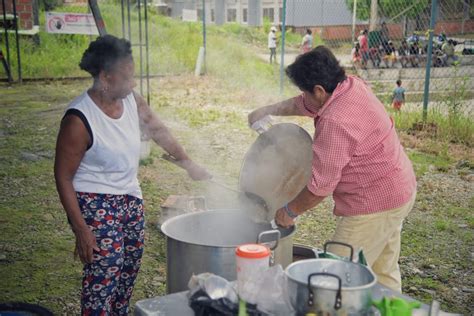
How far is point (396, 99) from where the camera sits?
9.94 m

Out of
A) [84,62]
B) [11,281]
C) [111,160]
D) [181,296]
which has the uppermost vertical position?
[84,62]

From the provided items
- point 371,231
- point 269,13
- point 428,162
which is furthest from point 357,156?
point 269,13

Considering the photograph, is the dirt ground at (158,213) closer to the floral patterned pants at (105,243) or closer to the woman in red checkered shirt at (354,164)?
the floral patterned pants at (105,243)

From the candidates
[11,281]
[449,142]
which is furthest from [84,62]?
[449,142]

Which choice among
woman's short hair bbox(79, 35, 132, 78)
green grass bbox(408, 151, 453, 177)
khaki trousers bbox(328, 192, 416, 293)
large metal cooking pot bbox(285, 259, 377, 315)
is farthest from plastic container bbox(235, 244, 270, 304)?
green grass bbox(408, 151, 453, 177)

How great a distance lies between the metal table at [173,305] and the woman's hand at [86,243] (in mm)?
768

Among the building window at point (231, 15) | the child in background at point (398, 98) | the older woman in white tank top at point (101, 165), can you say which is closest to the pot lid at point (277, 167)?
the older woman in white tank top at point (101, 165)

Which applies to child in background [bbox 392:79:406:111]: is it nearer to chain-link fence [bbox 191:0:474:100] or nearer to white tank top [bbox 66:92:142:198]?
chain-link fence [bbox 191:0:474:100]

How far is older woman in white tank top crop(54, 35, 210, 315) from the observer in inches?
107

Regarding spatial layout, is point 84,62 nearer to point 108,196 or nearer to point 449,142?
point 108,196

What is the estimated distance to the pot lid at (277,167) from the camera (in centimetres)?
291

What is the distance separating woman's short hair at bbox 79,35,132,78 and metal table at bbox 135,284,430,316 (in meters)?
1.32

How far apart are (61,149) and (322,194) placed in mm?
1350

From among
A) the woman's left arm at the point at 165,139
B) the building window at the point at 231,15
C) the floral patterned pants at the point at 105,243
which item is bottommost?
the floral patterned pants at the point at 105,243
